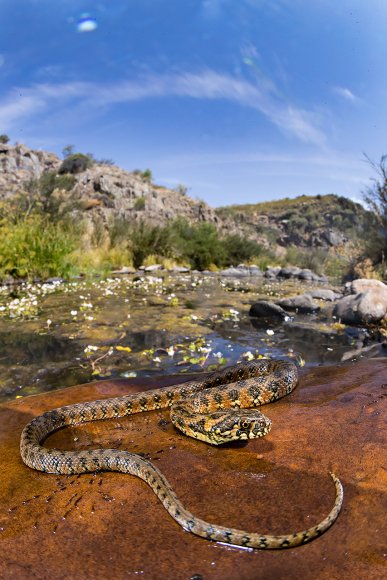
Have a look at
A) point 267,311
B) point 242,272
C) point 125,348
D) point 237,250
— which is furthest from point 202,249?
point 125,348

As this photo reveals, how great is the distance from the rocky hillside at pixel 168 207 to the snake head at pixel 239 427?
3629 centimetres

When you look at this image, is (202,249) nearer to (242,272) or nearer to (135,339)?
(242,272)

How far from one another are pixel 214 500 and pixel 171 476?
43 centimetres

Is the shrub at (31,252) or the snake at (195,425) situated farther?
the shrub at (31,252)

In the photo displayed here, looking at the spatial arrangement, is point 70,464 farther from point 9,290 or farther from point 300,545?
point 9,290

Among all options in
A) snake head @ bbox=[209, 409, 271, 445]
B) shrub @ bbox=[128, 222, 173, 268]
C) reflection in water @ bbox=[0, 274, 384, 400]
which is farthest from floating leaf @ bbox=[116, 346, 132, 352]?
shrub @ bbox=[128, 222, 173, 268]

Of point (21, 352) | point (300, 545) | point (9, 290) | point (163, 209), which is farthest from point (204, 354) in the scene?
point (163, 209)

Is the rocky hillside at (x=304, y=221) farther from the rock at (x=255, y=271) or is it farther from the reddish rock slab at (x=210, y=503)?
the reddish rock slab at (x=210, y=503)

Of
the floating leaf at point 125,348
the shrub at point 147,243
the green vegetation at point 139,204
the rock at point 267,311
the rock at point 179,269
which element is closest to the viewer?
the floating leaf at point 125,348

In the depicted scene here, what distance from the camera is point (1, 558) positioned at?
217 cm

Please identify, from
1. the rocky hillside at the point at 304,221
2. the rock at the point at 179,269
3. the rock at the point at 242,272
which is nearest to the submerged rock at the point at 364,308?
the rock at the point at 242,272

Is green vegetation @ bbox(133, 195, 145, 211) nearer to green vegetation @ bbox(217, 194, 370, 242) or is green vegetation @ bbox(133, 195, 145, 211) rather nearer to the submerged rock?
green vegetation @ bbox(217, 194, 370, 242)

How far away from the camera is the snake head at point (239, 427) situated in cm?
323

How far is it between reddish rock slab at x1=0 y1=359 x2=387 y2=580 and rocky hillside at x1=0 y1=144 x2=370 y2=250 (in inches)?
1420
